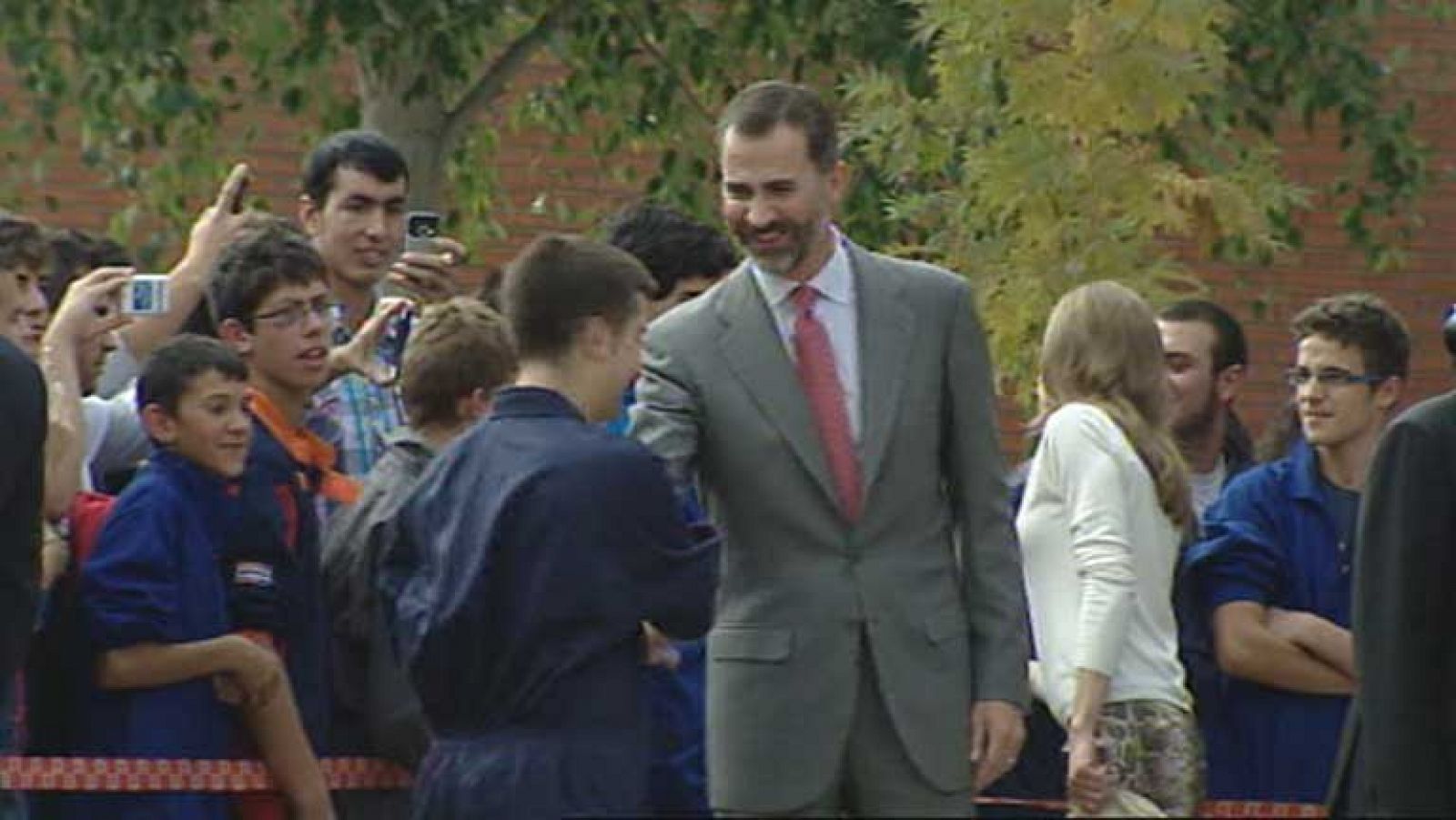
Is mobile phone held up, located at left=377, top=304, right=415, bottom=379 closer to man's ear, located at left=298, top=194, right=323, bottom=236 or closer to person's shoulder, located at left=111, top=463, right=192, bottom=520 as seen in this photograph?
man's ear, located at left=298, top=194, right=323, bottom=236

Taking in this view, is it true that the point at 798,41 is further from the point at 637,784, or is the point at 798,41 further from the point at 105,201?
the point at 637,784

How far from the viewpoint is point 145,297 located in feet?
29.7

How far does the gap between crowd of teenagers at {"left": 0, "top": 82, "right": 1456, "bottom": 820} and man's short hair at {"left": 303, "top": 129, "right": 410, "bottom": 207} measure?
2cm

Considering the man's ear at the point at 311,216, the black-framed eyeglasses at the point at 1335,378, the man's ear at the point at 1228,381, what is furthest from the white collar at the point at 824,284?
the man's ear at the point at 1228,381

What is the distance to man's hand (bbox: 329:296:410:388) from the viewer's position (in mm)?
9047

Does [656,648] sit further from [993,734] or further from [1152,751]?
[1152,751]

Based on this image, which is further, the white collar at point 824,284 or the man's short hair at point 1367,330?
the man's short hair at point 1367,330

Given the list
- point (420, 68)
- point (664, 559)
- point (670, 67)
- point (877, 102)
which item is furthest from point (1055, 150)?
point (664, 559)

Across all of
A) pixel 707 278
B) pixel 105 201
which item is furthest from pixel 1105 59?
pixel 105 201

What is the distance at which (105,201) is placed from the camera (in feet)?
55.9

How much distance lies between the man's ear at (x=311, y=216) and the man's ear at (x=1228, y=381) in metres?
2.39

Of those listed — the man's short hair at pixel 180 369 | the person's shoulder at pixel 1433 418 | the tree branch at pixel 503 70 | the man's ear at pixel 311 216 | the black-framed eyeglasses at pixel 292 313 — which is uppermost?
the tree branch at pixel 503 70

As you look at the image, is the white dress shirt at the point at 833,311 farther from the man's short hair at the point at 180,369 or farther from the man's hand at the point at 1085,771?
the man's short hair at the point at 180,369

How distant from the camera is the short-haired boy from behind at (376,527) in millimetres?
8500
